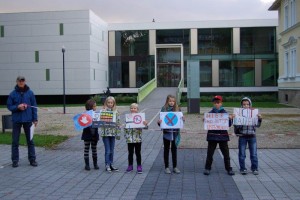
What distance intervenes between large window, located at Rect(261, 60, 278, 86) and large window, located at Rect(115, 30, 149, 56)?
13.3 metres

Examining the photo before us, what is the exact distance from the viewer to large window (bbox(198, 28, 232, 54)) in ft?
164

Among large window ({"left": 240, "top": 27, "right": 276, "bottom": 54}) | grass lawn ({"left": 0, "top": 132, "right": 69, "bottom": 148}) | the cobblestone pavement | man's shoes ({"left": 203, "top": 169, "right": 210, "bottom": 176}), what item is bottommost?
the cobblestone pavement

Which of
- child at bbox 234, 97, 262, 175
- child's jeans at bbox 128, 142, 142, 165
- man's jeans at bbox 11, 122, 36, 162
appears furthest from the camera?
man's jeans at bbox 11, 122, 36, 162

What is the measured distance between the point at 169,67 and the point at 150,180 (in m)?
42.9

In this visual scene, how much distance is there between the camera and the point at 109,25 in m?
51.1

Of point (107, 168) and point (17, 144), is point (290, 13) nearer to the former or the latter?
point (107, 168)

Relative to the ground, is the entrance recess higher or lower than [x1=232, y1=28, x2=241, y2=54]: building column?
lower

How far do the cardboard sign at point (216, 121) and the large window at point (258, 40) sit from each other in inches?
1645

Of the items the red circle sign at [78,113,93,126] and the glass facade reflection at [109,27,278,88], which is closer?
the red circle sign at [78,113,93,126]

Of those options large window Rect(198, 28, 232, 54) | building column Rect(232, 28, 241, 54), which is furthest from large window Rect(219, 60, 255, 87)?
large window Rect(198, 28, 232, 54)

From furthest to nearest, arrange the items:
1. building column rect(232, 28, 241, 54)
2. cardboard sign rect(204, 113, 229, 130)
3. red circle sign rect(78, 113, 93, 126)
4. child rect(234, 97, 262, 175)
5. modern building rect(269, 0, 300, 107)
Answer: building column rect(232, 28, 241, 54) → modern building rect(269, 0, 300, 107) → red circle sign rect(78, 113, 93, 126) → cardboard sign rect(204, 113, 229, 130) → child rect(234, 97, 262, 175)

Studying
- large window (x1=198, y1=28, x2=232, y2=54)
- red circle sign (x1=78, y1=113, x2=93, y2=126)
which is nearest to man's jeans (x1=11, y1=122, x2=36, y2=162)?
red circle sign (x1=78, y1=113, x2=93, y2=126)

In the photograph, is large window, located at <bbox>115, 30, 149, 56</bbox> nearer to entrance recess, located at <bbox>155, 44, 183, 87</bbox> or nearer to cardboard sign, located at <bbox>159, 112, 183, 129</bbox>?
entrance recess, located at <bbox>155, 44, 183, 87</bbox>

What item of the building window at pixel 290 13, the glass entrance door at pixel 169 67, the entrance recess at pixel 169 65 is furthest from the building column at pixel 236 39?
the building window at pixel 290 13
